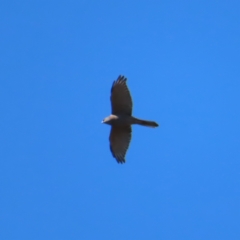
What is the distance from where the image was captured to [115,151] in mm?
34000

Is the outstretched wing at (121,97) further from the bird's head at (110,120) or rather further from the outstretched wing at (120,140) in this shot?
the outstretched wing at (120,140)

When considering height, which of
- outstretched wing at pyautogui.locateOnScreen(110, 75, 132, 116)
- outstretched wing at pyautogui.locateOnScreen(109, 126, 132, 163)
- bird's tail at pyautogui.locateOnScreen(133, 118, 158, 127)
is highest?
outstretched wing at pyautogui.locateOnScreen(110, 75, 132, 116)

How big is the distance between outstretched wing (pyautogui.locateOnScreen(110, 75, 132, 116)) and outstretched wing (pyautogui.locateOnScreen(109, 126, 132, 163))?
68 centimetres

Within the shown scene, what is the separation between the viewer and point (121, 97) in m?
33.3

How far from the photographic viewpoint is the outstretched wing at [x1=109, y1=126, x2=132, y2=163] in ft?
111

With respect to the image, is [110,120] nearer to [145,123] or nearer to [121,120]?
[121,120]

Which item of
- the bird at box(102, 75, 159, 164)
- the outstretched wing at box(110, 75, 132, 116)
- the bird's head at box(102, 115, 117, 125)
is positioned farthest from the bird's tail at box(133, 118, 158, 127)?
the bird's head at box(102, 115, 117, 125)

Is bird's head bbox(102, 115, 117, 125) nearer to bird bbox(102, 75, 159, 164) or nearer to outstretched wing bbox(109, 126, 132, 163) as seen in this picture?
bird bbox(102, 75, 159, 164)

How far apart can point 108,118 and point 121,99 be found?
0.88 meters

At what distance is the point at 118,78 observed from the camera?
33375 mm

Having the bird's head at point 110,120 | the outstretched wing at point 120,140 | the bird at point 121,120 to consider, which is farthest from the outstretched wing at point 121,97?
the outstretched wing at point 120,140

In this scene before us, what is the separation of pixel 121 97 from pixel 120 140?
1638mm

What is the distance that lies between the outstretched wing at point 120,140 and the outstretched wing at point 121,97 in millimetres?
682

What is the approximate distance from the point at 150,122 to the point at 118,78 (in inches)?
74.3
